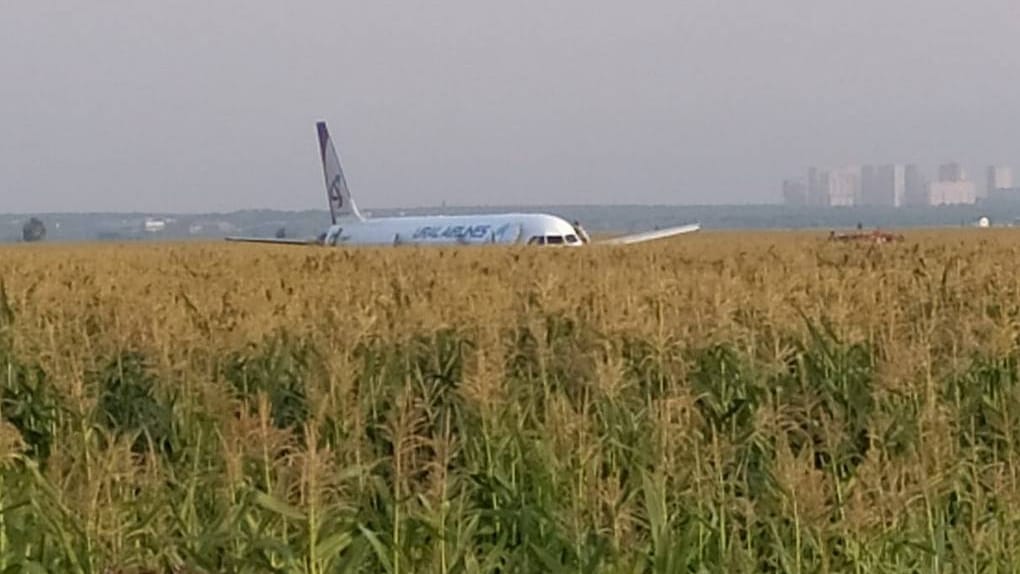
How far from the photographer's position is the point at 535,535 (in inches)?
213

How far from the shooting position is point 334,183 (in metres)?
72.0

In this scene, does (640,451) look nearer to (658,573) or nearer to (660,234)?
(658,573)

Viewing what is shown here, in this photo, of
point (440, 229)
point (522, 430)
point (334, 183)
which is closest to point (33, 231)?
point (334, 183)

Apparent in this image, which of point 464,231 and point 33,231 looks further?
point 33,231

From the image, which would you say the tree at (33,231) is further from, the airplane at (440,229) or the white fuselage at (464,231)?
the white fuselage at (464,231)

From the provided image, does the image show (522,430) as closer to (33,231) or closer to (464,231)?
(464,231)

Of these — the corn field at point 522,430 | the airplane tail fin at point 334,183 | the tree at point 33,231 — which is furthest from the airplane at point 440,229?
the tree at point 33,231

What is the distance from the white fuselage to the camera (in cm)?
4474

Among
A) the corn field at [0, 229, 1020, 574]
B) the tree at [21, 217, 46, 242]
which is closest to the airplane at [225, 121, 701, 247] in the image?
the corn field at [0, 229, 1020, 574]

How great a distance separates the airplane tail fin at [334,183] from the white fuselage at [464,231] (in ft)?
23.2

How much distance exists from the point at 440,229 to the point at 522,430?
47.2m

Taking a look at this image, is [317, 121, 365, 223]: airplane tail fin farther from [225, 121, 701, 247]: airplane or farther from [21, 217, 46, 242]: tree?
[21, 217, 46, 242]: tree

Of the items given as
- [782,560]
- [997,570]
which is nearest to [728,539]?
[782,560]

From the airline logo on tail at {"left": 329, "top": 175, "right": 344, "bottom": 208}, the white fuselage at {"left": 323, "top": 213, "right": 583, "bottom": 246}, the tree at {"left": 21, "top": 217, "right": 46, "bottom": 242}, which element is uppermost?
the airline logo on tail at {"left": 329, "top": 175, "right": 344, "bottom": 208}
